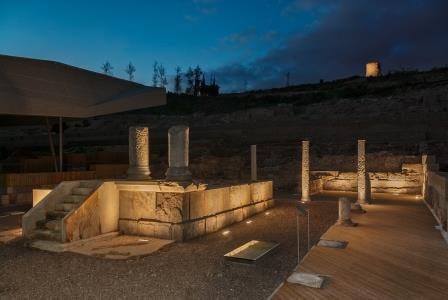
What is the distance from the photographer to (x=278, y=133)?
Answer: 3222 centimetres

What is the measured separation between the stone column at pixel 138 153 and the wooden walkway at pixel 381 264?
18.3 feet

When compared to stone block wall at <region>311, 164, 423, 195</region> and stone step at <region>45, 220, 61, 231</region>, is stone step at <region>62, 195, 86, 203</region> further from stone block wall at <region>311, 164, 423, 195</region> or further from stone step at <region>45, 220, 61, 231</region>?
stone block wall at <region>311, 164, 423, 195</region>

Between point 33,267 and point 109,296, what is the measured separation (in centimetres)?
225

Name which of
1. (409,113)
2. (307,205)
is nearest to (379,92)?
(409,113)

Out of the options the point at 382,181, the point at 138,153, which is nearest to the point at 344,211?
the point at 138,153

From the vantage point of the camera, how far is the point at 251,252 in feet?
22.8

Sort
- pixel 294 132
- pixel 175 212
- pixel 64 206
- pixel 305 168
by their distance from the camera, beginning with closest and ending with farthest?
1. pixel 175 212
2. pixel 64 206
3. pixel 305 168
4. pixel 294 132

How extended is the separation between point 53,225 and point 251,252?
4557 millimetres

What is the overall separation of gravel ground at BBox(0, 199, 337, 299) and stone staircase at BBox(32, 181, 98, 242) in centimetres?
46

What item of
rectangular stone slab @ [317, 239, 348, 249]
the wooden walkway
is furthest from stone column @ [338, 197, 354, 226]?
rectangular stone slab @ [317, 239, 348, 249]

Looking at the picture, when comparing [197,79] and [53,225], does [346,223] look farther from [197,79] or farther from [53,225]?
[197,79]

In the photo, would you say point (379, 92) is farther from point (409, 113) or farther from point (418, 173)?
point (418, 173)

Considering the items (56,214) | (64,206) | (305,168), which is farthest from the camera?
(305,168)

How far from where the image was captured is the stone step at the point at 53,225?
7953 millimetres
